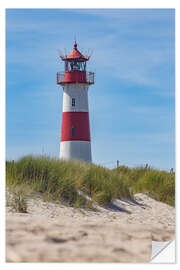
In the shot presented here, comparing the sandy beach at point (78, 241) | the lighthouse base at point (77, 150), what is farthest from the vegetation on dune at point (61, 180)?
the lighthouse base at point (77, 150)

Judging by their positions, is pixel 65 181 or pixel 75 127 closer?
pixel 65 181

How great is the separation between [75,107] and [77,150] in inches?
78.5

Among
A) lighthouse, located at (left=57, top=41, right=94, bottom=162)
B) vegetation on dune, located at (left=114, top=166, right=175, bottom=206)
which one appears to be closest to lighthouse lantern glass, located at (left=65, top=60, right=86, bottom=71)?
lighthouse, located at (left=57, top=41, right=94, bottom=162)

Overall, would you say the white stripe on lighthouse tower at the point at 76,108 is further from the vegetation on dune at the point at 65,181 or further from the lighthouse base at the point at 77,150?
the vegetation on dune at the point at 65,181

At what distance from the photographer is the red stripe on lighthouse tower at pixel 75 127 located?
18016 millimetres

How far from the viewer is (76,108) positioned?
1839 centimetres

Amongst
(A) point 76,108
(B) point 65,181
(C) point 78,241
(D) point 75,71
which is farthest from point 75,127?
(C) point 78,241

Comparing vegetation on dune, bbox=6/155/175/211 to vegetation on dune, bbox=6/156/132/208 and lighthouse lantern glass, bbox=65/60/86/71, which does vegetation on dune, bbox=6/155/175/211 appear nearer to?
vegetation on dune, bbox=6/156/132/208

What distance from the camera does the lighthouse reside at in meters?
18.0

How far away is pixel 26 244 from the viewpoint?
3.99 meters

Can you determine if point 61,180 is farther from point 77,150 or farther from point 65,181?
point 77,150
